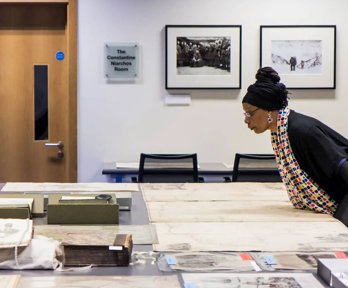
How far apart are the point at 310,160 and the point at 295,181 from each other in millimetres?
121

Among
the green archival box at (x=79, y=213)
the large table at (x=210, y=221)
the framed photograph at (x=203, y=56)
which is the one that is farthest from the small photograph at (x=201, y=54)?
the green archival box at (x=79, y=213)

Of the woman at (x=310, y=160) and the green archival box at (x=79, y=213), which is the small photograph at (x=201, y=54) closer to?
the woman at (x=310, y=160)

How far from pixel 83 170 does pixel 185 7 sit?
1668 millimetres

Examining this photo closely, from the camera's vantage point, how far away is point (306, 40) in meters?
4.75

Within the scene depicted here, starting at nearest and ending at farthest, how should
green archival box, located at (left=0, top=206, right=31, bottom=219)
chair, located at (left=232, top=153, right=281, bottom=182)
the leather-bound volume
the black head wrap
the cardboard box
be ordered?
the cardboard box
the leather-bound volume
green archival box, located at (left=0, top=206, right=31, bottom=219)
the black head wrap
chair, located at (left=232, top=153, right=281, bottom=182)

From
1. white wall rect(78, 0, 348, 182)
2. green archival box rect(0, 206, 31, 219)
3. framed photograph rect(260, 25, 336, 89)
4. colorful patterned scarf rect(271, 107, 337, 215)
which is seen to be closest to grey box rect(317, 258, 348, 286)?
colorful patterned scarf rect(271, 107, 337, 215)

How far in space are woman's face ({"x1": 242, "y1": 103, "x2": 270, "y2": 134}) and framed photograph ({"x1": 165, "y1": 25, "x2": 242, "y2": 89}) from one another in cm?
214

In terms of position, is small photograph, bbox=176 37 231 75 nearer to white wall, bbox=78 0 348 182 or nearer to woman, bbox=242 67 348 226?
white wall, bbox=78 0 348 182

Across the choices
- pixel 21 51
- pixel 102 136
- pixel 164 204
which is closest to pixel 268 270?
pixel 164 204

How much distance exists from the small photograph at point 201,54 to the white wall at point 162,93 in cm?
15

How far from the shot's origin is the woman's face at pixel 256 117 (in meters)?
2.52

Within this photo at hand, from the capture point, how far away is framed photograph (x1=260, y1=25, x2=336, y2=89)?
15.5 feet

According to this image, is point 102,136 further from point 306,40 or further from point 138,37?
point 306,40

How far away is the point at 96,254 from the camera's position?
57.9 inches
